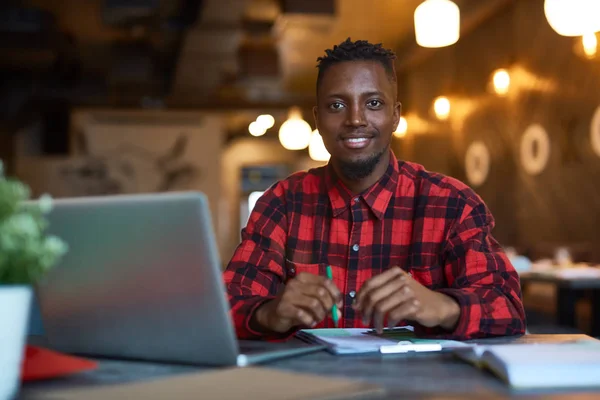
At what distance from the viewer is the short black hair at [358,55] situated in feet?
5.70

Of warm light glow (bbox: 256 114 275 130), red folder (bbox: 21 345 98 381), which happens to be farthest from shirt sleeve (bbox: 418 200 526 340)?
warm light glow (bbox: 256 114 275 130)

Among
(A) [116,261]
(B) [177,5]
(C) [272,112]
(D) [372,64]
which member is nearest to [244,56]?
(B) [177,5]

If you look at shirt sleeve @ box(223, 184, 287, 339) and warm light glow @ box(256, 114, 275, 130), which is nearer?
shirt sleeve @ box(223, 184, 287, 339)

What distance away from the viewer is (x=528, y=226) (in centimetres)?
655

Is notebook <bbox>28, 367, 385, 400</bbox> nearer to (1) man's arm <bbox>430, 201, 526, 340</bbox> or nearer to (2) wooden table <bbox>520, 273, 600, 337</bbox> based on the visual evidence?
(1) man's arm <bbox>430, 201, 526, 340</bbox>

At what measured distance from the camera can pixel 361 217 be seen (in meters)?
1.74

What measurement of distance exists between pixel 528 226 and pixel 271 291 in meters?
5.30

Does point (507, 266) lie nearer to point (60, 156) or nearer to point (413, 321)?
point (413, 321)

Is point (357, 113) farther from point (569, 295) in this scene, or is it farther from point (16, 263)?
point (569, 295)

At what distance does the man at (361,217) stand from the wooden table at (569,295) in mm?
2382

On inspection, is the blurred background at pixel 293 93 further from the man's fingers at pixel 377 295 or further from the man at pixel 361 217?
the man's fingers at pixel 377 295

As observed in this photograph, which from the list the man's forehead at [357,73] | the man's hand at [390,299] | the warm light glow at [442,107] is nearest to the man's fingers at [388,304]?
the man's hand at [390,299]

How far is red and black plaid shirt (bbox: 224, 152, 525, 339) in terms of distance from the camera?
159 centimetres

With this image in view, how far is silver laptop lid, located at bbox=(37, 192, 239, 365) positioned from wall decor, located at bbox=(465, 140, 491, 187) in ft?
21.9
